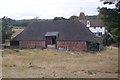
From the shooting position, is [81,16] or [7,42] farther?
[81,16]

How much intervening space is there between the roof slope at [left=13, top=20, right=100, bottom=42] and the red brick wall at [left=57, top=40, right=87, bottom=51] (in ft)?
2.87

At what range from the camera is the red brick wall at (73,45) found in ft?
166

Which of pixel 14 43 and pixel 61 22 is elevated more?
pixel 61 22

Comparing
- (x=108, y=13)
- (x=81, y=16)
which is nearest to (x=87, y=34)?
(x=81, y=16)

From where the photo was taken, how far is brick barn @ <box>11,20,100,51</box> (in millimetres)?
51969

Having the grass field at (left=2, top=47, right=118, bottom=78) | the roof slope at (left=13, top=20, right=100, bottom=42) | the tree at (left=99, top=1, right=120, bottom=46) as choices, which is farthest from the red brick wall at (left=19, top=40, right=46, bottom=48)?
the tree at (left=99, top=1, right=120, bottom=46)

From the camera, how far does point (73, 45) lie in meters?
51.8

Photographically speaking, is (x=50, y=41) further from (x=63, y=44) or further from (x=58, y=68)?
(x=58, y=68)

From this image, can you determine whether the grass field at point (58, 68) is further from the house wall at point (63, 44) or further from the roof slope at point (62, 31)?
the roof slope at point (62, 31)

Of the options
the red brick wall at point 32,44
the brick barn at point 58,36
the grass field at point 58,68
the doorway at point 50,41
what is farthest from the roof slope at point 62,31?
the grass field at point 58,68

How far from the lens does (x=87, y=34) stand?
53.2 metres

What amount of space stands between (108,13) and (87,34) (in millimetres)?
36561

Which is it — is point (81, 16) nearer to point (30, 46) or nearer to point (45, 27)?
point (45, 27)

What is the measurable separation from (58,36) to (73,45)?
444 centimetres
